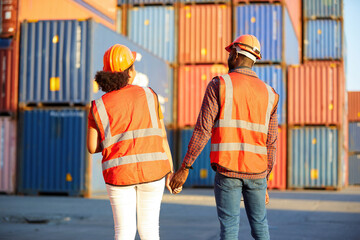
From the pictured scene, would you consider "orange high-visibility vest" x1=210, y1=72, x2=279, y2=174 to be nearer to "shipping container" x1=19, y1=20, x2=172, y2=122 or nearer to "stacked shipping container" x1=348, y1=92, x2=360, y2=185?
"shipping container" x1=19, y1=20, x2=172, y2=122

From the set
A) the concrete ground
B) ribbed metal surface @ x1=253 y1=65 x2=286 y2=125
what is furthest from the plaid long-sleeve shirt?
ribbed metal surface @ x1=253 y1=65 x2=286 y2=125

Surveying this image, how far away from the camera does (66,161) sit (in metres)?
13.8

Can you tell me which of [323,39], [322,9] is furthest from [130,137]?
[322,9]

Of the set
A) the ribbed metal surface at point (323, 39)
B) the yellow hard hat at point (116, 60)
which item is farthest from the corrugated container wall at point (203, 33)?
the yellow hard hat at point (116, 60)

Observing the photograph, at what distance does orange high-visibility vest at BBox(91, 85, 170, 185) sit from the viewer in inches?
133

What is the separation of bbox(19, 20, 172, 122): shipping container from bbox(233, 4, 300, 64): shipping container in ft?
21.7

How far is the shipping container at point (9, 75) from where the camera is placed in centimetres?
1412

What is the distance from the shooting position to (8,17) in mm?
14172

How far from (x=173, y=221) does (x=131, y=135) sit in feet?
18.0

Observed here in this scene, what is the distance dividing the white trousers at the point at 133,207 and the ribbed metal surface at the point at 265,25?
52.9 ft

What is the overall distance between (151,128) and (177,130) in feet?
53.3

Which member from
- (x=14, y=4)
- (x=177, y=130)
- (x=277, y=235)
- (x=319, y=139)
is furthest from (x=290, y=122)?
(x=277, y=235)

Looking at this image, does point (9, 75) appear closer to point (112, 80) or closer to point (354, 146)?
point (112, 80)

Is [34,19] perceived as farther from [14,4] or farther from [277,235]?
[277,235]
